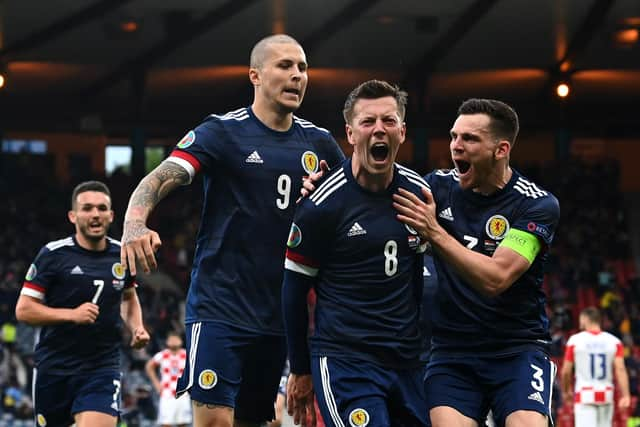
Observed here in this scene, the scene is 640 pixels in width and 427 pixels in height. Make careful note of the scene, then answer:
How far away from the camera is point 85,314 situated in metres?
8.62

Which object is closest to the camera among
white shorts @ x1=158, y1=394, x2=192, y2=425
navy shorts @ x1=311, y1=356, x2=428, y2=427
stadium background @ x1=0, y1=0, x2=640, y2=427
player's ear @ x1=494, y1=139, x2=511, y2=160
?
navy shorts @ x1=311, y1=356, x2=428, y2=427

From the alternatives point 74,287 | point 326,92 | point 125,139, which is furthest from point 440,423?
point 125,139

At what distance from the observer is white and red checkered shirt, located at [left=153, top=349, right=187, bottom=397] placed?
16.7 metres

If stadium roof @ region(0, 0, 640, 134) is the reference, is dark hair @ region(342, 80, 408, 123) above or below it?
below

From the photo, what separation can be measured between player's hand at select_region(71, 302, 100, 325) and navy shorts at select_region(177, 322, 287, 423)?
2.43 metres

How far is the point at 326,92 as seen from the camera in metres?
Answer: 28.1

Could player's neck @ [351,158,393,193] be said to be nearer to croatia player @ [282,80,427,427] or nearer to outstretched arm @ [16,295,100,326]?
croatia player @ [282,80,427,427]

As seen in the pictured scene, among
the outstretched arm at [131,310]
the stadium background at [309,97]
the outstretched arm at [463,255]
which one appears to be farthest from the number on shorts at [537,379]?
the stadium background at [309,97]

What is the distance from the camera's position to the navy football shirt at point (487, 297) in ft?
19.7

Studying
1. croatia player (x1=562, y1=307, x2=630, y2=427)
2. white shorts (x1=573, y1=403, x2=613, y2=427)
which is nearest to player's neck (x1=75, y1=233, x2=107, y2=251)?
croatia player (x1=562, y1=307, x2=630, y2=427)

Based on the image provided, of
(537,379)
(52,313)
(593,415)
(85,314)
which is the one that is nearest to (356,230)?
(537,379)

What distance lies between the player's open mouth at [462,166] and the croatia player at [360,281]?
562 millimetres

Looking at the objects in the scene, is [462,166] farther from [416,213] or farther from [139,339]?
[139,339]

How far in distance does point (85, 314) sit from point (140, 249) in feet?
11.8
